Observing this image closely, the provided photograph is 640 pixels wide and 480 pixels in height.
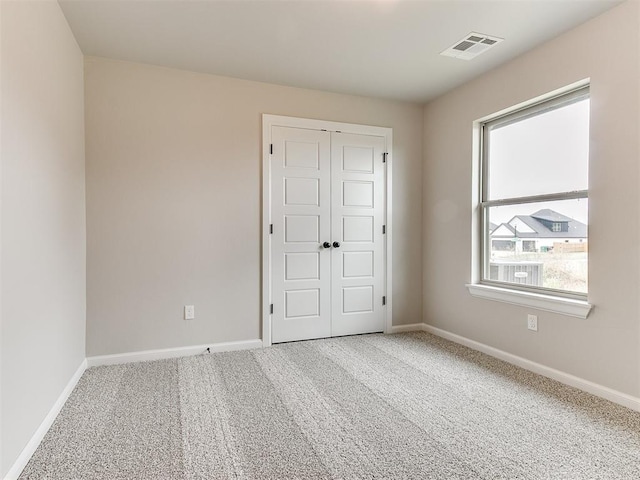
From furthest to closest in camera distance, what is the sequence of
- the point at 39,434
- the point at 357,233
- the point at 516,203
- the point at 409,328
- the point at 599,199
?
the point at 409,328 → the point at 357,233 → the point at 516,203 → the point at 599,199 → the point at 39,434

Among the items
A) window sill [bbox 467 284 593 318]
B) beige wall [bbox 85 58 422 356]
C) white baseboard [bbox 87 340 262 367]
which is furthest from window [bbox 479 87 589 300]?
white baseboard [bbox 87 340 262 367]

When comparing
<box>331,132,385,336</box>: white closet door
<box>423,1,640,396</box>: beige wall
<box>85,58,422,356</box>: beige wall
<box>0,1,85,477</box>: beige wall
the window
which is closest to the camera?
<box>0,1,85,477</box>: beige wall

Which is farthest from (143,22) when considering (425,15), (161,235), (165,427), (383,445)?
(383,445)

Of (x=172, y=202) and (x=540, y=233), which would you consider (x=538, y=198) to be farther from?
(x=172, y=202)

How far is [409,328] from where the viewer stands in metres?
4.08

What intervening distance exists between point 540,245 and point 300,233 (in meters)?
2.04

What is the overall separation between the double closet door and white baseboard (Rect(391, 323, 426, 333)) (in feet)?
0.50

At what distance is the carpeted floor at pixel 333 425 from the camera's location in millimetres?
1674

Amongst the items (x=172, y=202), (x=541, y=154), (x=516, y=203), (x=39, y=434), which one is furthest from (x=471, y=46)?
(x=39, y=434)

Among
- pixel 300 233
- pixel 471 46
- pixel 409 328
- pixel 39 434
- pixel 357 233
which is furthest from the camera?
pixel 409 328

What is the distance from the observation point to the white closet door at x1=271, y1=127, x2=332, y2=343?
353cm

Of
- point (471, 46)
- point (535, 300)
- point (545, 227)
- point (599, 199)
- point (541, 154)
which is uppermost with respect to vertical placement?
point (471, 46)

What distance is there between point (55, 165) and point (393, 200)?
296cm

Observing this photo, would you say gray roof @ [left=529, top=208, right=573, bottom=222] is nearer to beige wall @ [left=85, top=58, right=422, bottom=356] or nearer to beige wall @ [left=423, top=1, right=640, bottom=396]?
beige wall @ [left=423, top=1, right=640, bottom=396]
